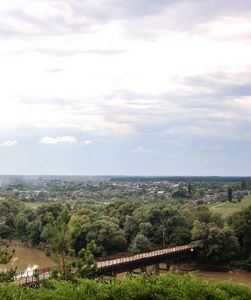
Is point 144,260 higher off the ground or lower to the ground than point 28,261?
higher

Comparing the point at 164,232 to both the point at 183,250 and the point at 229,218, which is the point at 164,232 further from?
the point at 229,218

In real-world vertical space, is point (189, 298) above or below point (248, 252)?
above

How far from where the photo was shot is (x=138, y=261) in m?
32.3

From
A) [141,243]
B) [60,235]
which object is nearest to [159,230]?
[141,243]

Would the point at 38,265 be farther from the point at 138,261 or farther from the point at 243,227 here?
the point at 243,227

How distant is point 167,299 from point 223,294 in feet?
5.29

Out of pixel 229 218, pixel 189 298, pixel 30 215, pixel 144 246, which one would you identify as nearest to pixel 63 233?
pixel 189 298

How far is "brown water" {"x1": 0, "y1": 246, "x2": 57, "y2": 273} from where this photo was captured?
128ft

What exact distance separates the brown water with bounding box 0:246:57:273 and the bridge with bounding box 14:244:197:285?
433 centimetres

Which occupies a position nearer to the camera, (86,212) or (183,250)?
(183,250)

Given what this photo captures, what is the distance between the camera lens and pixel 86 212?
47.1 meters

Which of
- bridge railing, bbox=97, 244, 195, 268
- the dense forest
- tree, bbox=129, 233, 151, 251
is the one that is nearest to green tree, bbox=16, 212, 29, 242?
the dense forest

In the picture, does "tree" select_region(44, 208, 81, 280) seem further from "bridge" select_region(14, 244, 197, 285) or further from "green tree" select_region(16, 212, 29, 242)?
"green tree" select_region(16, 212, 29, 242)

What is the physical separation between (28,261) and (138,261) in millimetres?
16700
